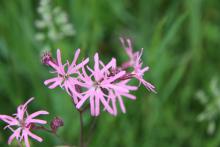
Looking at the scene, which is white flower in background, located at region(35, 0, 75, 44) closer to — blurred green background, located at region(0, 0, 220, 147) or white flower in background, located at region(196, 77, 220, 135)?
blurred green background, located at region(0, 0, 220, 147)

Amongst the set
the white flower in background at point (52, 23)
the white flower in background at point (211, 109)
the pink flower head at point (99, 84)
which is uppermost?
the white flower in background at point (52, 23)

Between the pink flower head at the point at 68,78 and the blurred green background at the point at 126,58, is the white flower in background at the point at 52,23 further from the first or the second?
the pink flower head at the point at 68,78

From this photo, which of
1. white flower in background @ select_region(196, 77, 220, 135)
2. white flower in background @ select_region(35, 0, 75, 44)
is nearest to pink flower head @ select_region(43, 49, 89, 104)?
white flower in background @ select_region(35, 0, 75, 44)

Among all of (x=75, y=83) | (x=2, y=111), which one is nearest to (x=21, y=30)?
(x=2, y=111)

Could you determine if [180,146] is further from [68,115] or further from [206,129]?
[68,115]

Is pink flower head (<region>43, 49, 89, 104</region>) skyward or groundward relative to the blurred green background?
groundward

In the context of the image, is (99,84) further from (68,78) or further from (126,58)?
(126,58)

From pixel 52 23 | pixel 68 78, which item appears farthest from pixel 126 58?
pixel 68 78

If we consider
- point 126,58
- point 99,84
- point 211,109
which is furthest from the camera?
point 126,58

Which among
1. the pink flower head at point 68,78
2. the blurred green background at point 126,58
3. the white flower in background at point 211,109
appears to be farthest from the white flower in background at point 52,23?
the white flower in background at point 211,109
